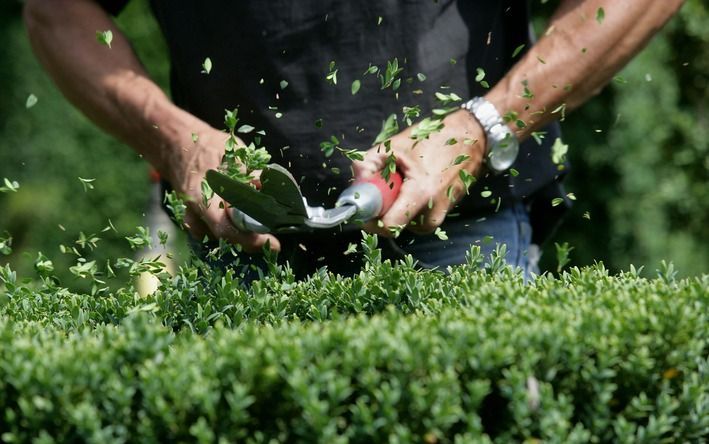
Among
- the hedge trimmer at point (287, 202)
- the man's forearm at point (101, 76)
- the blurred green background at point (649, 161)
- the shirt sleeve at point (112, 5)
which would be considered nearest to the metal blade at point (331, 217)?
the hedge trimmer at point (287, 202)

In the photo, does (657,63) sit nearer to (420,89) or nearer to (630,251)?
(630,251)

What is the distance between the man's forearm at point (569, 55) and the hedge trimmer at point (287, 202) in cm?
51

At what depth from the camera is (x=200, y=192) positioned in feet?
10.1

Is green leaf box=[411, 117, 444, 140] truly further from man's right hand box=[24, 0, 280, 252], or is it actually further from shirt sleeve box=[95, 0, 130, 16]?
shirt sleeve box=[95, 0, 130, 16]

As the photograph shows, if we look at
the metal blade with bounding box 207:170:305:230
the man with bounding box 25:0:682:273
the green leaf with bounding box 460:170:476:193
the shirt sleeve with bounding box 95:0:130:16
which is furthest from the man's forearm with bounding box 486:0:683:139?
the shirt sleeve with bounding box 95:0:130:16

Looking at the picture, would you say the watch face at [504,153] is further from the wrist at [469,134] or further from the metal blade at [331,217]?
the metal blade at [331,217]

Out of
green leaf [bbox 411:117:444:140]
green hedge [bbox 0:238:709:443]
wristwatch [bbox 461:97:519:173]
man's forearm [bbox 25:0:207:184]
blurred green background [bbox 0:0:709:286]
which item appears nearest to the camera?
green hedge [bbox 0:238:709:443]

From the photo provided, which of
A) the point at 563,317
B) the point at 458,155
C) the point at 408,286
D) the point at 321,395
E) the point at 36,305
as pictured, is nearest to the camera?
the point at 321,395

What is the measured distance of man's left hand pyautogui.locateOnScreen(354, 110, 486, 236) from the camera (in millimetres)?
2801

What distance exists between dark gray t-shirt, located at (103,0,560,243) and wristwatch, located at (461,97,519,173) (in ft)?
0.63

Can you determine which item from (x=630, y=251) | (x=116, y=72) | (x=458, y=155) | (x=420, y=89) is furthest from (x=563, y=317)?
(x=630, y=251)

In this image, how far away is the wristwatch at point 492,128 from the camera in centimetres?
303

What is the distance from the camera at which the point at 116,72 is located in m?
3.57

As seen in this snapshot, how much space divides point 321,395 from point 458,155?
49.6 inches
